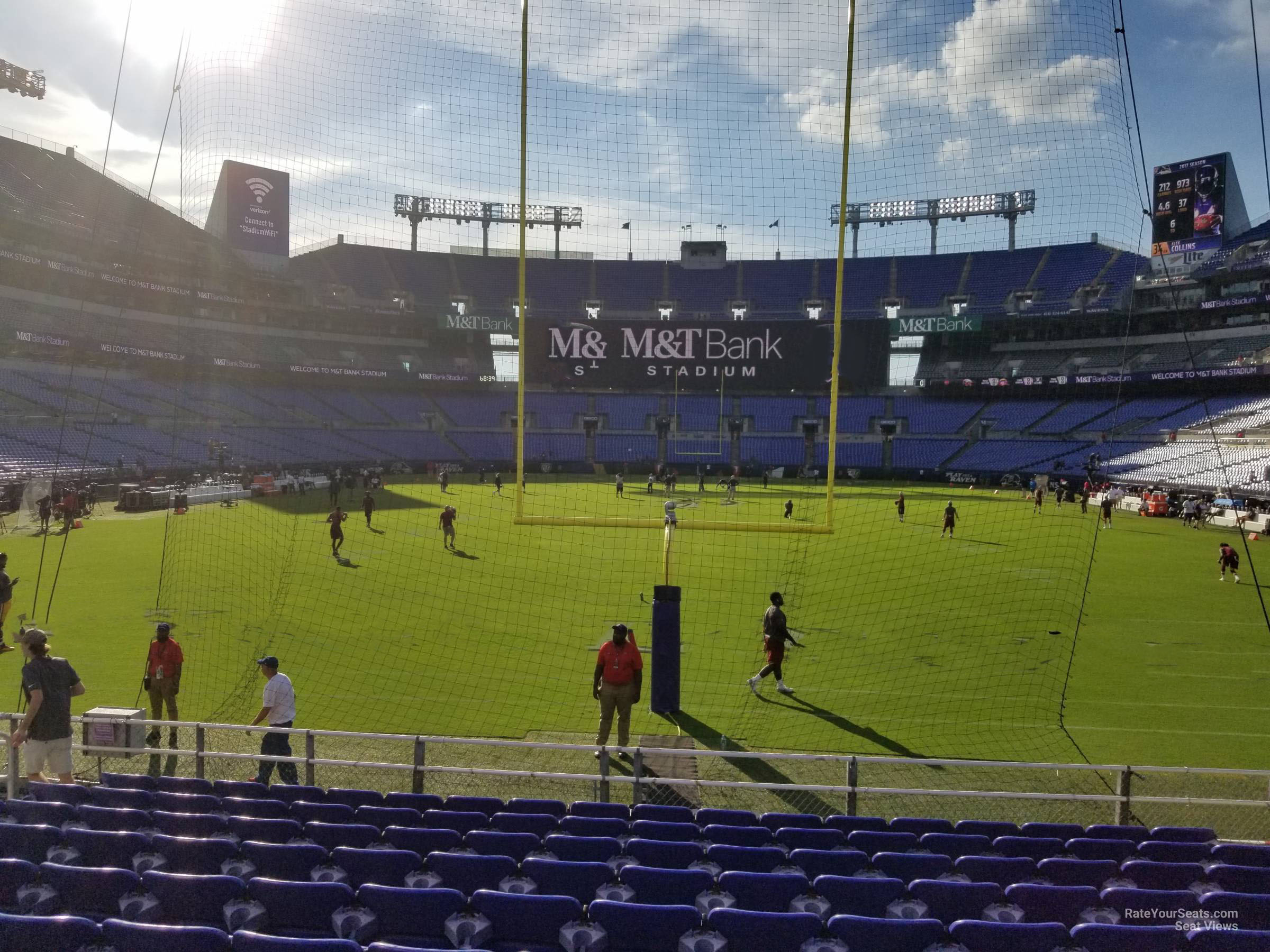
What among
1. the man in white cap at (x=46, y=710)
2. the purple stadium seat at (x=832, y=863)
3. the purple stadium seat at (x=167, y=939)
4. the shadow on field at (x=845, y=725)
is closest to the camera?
the purple stadium seat at (x=167, y=939)

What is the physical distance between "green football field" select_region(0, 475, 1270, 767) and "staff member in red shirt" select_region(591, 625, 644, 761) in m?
1.00

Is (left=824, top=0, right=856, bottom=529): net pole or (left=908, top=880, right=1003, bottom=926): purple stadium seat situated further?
(left=824, top=0, right=856, bottom=529): net pole

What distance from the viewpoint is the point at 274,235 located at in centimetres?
3575

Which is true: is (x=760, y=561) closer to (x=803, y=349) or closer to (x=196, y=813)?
(x=196, y=813)

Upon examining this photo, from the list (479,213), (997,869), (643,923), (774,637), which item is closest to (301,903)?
(643,923)

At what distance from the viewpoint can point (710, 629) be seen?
13.9m

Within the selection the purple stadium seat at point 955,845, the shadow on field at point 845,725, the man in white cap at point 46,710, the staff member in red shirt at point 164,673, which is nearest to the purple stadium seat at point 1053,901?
the purple stadium seat at point 955,845

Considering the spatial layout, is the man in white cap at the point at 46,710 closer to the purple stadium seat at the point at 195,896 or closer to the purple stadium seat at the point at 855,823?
the purple stadium seat at the point at 195,896

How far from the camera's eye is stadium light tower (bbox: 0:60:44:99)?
141 feet

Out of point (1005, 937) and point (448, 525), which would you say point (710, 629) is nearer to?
point (448, 525)

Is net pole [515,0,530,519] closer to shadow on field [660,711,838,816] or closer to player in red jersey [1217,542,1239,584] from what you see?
shadow on field [660,711,838,816]

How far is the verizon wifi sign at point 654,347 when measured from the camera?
15.3 meters

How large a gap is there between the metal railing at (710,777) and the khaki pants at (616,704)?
0.30 metres

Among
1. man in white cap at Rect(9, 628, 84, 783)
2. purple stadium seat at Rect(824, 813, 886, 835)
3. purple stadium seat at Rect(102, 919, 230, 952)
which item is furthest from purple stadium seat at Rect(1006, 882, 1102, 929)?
man in white cap at Rect(9, 628, 84, 783)
